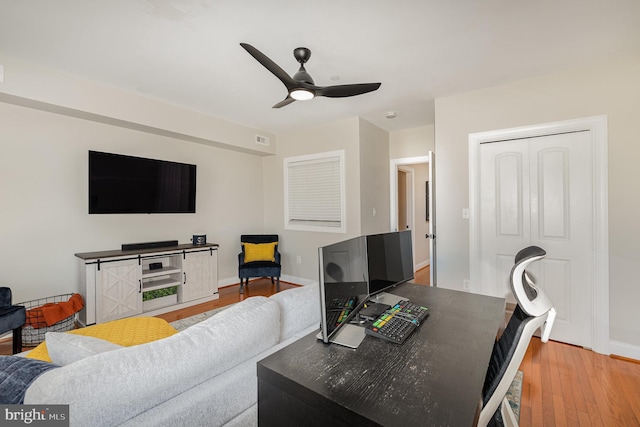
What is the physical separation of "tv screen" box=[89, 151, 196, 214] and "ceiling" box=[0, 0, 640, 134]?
34.4 inches

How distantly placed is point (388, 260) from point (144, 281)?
339cm

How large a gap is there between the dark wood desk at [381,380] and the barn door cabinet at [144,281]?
2.90m

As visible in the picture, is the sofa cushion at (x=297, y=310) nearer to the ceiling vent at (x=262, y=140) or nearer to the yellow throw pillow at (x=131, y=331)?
the yellow throw pillow at (x=131, y=331)

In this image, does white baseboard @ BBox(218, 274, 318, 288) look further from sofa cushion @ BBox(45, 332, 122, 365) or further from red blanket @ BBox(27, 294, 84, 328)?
sofa cushion @ BBox(45, 332, 122, 365)

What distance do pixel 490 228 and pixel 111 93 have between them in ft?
14.6

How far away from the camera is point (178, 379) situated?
91 centimetres

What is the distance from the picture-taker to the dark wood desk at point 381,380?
0.75 metres

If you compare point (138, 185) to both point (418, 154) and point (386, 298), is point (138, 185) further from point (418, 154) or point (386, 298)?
point (418, 154)

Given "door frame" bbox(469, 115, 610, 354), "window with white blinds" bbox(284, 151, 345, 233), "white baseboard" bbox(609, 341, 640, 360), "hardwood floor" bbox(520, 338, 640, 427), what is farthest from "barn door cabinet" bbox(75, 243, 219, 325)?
"white baseboard" bbox(609, 341, 640, 360)

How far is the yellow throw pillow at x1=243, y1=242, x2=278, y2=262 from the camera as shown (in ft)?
14.8

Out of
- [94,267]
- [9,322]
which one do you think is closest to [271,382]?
[9,322]

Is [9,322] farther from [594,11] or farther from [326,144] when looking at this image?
[594,11]

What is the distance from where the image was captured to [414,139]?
4.71 m

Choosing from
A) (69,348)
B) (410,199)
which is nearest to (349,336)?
(69,348)
